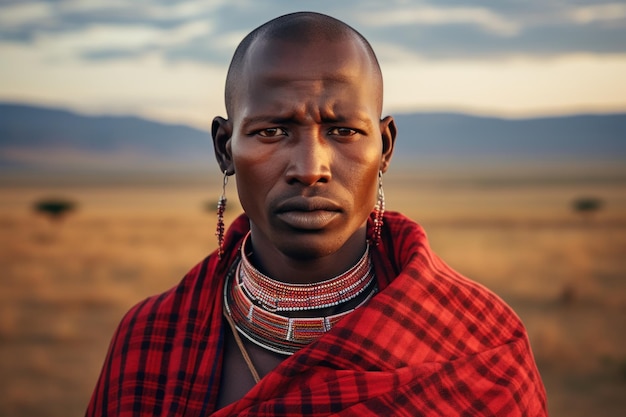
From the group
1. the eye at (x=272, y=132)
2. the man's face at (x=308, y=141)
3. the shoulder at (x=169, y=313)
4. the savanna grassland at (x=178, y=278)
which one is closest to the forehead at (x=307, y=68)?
the man's face at (x=308, y=141)

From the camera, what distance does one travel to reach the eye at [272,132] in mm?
2844

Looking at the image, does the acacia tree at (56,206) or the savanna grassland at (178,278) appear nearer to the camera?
the savanna grassland at (178,278)

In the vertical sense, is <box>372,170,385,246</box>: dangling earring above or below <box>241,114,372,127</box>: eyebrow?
below

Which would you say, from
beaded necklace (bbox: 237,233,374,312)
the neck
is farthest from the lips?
beaded necklace (bbox: 237,233,374,312)

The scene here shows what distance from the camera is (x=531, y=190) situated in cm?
7119

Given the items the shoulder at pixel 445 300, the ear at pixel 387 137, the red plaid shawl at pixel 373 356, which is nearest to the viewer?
the red plaid shawl at pixel 373 356

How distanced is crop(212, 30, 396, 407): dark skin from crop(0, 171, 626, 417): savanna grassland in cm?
783

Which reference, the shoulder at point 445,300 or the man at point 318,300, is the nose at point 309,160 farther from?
the shoulder at point 445,300

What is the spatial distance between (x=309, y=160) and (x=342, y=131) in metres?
0.18

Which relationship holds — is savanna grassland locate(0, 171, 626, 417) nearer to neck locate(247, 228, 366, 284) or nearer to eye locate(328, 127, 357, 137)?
neck locate(247, 228, 366, 284)

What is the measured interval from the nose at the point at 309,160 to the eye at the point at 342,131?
0.05m

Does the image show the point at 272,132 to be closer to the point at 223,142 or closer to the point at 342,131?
the point at 342,131

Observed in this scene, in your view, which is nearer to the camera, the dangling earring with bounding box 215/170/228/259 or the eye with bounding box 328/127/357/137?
the eye with bounding box 328/127/357/137

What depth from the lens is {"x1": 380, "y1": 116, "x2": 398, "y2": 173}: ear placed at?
3.09 meters
